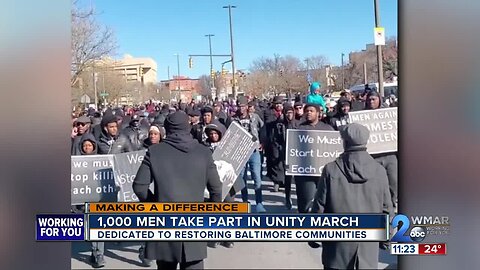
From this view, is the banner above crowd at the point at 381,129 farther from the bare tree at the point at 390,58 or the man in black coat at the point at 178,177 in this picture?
the man in black coat at the point at 178,177

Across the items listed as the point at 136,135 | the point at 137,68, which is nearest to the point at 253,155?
the point at 136,135

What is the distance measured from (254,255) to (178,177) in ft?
1.62

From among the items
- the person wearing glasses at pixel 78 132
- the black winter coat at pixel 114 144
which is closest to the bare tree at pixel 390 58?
the black winter coat at pixel 114 144

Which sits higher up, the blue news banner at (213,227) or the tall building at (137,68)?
the tall building at (137,68)

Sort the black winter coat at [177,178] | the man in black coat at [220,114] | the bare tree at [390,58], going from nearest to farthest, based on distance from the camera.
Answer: the bare tree at [390,58]
the black winter coat at [177,178]
the man in black coat at [220,114]

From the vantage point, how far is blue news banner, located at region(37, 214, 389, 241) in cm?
179

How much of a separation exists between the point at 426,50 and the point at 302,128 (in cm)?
59

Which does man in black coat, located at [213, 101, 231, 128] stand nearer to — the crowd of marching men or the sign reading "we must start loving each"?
the crowd of marching men

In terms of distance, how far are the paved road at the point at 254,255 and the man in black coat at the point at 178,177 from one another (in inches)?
3.6

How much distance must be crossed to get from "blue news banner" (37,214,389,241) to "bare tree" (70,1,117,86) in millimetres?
584

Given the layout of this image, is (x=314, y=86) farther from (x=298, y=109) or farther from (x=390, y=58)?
(x=390, y=58)

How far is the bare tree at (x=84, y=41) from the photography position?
174cm

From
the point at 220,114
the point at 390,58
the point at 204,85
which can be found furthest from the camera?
the point at 220,114

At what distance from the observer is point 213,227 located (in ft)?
5.89
